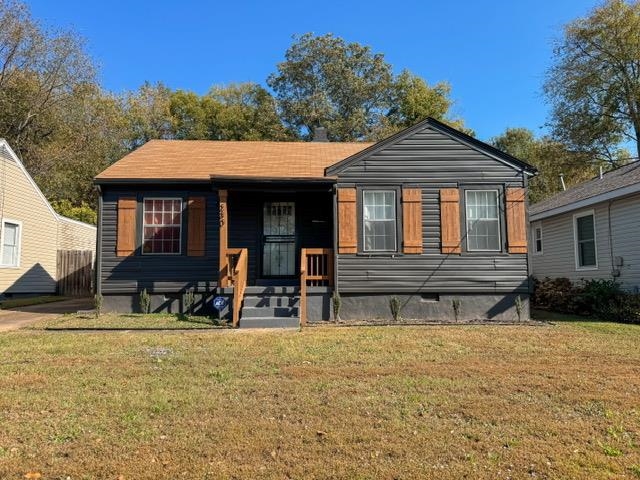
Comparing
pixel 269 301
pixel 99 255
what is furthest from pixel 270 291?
pixel 99 255

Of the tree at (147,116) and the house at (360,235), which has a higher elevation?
the tree at (147,116)

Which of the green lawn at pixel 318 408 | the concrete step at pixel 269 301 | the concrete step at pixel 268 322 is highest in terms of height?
the concrete step at pixel 269 301

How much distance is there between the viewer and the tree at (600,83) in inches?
934

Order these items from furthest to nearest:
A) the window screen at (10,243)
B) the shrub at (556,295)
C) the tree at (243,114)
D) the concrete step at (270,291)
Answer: the tree at (243,114)
the window screen at (10,243)
the shrub at (556,295)
the concrete step at (270,291)

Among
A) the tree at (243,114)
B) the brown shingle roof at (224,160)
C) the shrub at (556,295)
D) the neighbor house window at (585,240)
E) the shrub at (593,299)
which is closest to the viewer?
the shrub at (593,299)

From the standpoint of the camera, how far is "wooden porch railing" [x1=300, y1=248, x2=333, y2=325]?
10.2m

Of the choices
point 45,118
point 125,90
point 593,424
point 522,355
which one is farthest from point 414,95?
point 593,424

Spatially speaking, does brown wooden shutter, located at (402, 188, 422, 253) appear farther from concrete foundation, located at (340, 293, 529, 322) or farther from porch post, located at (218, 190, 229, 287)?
porch post, located at (218, 190, 229, 287)

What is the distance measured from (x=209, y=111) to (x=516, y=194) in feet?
88.8

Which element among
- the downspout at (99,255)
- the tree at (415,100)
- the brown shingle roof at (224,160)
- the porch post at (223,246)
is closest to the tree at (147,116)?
the tree at (415,100)

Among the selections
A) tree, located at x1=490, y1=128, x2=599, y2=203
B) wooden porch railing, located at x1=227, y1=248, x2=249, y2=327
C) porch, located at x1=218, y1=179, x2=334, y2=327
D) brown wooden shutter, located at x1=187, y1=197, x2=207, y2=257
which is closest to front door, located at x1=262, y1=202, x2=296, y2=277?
porch, located at x1=218, y1=179, x2=334, y2=327

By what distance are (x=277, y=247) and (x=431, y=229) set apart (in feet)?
12.1

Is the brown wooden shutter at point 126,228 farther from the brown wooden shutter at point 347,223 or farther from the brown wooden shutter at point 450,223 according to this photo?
the brown wooden shutter at point 450,223

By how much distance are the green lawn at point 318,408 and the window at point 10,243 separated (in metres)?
9.70
